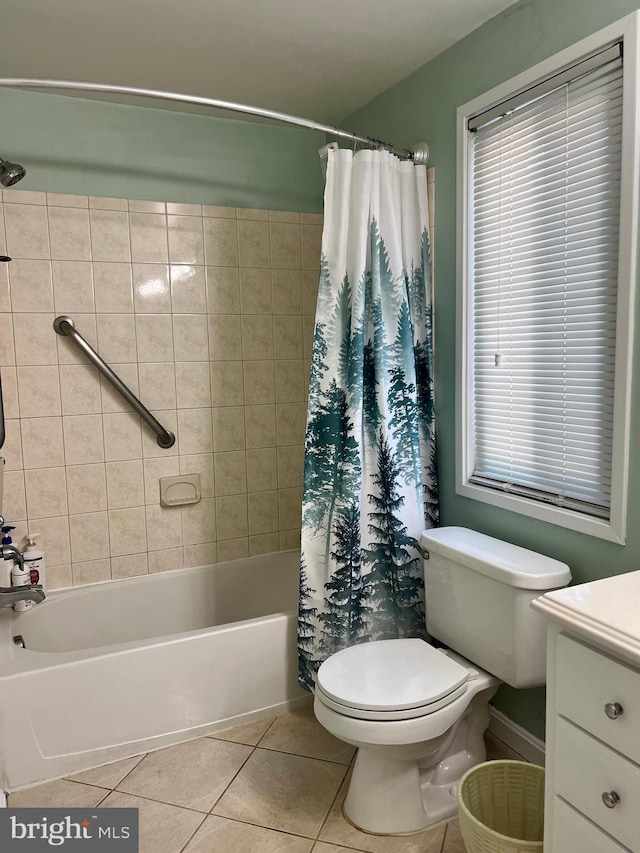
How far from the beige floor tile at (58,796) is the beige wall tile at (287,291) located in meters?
1.98

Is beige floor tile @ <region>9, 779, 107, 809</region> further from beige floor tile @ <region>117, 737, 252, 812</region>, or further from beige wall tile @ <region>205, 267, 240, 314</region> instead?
beige wall tile @ <region>205, 267, 240, 314</region>

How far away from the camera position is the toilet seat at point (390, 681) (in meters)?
1.71

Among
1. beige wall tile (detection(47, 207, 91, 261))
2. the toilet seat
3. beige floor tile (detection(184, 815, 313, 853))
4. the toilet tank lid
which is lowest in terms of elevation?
beige floor tile (detection(184, 815, 313, 853))

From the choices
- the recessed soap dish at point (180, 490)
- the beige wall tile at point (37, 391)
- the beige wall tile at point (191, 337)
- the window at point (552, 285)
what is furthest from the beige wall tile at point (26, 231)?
the window at point (552, 285)

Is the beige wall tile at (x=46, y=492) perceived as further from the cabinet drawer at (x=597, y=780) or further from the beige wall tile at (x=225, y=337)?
the cabinet drawer at (x=597, y=780)

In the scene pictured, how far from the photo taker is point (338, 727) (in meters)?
1.74

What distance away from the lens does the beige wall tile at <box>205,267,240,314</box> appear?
9.30ft

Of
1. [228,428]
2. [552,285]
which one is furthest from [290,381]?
[552,285]

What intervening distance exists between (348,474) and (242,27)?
1.47m

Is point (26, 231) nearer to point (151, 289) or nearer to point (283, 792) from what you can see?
point (151, 289)

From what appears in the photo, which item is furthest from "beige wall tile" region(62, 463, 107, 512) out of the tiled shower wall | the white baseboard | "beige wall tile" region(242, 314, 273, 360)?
the white baseboard

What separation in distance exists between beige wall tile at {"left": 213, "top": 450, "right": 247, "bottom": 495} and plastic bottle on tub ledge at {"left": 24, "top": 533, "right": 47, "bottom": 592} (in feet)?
2.54

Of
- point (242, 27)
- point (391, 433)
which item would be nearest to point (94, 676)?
point (391, 433)

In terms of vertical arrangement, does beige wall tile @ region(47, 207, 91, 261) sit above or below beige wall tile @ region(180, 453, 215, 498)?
above
